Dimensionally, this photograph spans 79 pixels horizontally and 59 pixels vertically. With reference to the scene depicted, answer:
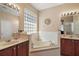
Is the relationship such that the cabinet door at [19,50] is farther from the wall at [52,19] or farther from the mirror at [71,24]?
the mirror at [71,24]

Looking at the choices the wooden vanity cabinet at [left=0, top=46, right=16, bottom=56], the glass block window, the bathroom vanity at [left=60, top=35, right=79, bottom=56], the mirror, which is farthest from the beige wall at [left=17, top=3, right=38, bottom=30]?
the bathroom vanity at [left=60, top=35, right=79, bottom=56]

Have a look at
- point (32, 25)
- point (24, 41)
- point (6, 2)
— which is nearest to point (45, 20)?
point (32, 25)

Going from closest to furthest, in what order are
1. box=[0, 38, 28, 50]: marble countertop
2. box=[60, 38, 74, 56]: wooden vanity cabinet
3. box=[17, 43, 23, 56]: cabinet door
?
box=[0, 38, 28, 50]: marble countertop
box=[17, 43, 23, 56]: cabinet door
box=[60, 38, 74, 56]: wooden vanity cabinet

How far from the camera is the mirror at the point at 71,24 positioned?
7.81ft

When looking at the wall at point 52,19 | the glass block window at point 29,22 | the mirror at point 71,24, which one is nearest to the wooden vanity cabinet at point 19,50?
the glass block window at point 29,22

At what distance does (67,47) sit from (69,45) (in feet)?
0.23

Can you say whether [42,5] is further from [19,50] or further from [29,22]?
[19,50]

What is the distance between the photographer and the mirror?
7.81ft

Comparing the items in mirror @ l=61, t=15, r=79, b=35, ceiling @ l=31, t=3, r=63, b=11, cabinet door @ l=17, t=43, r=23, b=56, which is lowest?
cabinet door @ l=17, t=43, r=23, b=56

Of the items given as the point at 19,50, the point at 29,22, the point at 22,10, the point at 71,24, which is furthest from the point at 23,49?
the point at 71,24

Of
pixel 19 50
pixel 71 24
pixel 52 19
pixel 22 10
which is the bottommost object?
pixel 19 50

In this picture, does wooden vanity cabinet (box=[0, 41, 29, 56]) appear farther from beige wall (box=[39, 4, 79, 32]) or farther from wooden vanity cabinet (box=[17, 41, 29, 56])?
beige wall (box=[39, 4, 79, 32])

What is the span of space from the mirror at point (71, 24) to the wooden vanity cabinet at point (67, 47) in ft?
0.75

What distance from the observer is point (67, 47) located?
8.39 feet
